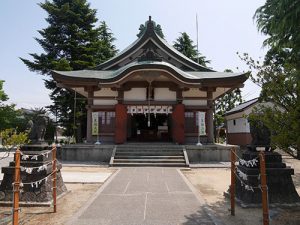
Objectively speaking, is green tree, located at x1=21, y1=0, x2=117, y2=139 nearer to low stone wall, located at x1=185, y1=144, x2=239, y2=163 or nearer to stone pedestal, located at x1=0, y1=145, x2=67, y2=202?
low stone wall, located at x1=185, y1=144, x2=239, y2=163

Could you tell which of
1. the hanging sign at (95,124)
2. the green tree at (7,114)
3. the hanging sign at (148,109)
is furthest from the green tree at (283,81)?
the green tree at (7,114)

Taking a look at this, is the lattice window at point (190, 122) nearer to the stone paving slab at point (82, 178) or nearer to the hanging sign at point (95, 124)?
the hanging sign at point (95, 124)

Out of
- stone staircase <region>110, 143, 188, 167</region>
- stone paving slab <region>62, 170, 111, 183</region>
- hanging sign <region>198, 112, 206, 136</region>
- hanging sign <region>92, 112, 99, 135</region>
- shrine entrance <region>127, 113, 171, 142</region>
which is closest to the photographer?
stone paving slab <region>62, 170, 111, 183</region>

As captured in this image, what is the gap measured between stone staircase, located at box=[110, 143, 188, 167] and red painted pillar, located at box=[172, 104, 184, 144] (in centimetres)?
89

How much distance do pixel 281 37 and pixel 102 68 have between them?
17.1 metres

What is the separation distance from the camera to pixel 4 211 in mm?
6473

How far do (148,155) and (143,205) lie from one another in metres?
9.71

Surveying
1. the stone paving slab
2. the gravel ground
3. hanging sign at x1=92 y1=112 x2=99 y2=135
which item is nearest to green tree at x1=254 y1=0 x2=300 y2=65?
the gravel ground

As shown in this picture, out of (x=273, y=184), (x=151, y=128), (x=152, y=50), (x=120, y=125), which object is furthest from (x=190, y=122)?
(x=273, y=184)

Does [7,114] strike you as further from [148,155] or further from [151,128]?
[148,155]

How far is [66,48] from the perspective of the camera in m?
29.6

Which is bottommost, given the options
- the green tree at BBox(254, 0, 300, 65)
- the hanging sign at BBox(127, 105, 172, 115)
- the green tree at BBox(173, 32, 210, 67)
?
the hanging sign at BBox(127, 105, 172, 115)

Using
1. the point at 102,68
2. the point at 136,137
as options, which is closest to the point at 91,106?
the point at 102,68

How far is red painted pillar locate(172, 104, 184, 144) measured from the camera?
18.6 meters
